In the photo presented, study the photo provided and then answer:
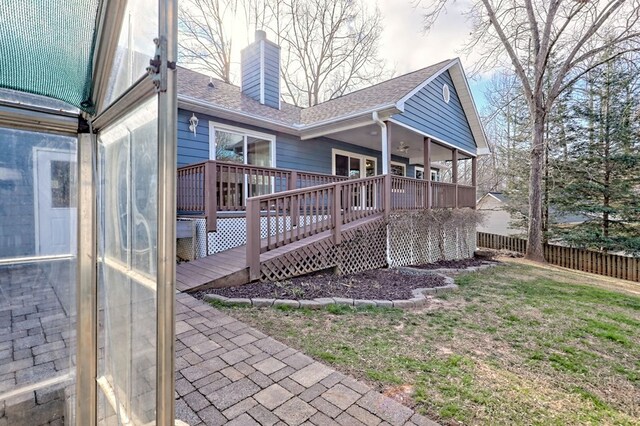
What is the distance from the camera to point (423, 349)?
10.4ft

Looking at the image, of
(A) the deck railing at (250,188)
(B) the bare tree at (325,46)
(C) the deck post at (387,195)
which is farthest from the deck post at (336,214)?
(B) the bare tree at (325,46)

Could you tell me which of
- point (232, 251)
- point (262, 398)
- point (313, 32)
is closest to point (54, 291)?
point (262, 398)

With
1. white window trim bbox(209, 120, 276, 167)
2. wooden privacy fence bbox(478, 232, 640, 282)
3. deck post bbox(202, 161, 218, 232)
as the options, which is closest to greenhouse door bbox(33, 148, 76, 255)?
deck post bbox(202, 161, 218, 232)

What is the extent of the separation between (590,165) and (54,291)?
1838 cm

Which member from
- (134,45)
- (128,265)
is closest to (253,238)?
(128,265)

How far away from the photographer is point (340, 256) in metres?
6.33

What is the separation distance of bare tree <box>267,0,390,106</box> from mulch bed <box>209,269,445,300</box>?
16.0 m

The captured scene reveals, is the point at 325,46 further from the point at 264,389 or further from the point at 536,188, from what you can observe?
the point at 264,389

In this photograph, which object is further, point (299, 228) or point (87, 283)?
point (299, 228)

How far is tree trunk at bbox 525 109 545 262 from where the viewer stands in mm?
11891

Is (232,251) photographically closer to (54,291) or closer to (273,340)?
(273,340)

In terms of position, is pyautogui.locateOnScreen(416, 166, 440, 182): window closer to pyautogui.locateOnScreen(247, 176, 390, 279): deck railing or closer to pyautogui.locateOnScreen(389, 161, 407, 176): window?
pyautogui.locateOnScreen(389, 161, 407, 176): window

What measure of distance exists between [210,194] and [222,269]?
1.80 meters

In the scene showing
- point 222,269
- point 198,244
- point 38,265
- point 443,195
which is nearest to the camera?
point 38,265
